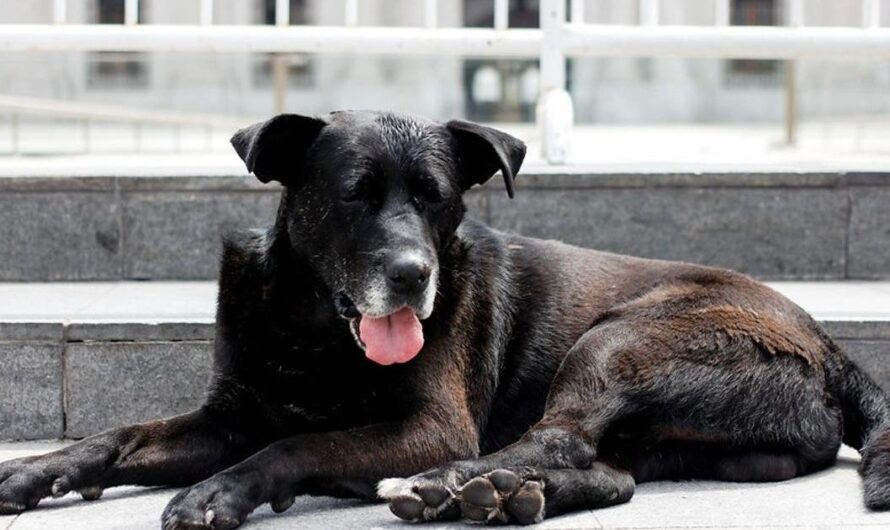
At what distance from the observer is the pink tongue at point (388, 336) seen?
4.05 meters

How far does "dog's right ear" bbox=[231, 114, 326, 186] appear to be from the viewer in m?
4.09

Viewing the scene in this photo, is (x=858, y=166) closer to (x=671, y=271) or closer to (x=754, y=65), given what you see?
(x=671, y=271)

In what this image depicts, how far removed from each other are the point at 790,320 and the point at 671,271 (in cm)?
47

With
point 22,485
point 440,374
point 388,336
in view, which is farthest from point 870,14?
point 22,485

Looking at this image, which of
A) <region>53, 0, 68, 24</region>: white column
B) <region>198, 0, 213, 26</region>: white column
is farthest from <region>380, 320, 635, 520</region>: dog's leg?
<region>53, 0, 68, 24</region>: white column

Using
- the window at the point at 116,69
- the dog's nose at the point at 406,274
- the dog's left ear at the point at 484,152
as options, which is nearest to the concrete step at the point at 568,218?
the dog's left ear at the point at 484,152

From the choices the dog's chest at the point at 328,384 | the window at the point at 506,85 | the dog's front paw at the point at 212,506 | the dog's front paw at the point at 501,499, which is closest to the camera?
the dog's front paw at the point at 212,506

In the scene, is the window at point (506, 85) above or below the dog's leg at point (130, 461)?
above

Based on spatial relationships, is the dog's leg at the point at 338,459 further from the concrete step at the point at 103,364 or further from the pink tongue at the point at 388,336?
the concrete step at the point at 103,364

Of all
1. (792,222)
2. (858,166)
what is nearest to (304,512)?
(792,222)

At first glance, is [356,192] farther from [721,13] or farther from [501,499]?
[721,13]

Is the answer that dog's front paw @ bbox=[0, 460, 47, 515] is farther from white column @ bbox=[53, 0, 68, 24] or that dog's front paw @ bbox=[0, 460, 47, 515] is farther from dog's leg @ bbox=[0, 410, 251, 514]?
white column @ bbox=[53, 0, 68, 24]

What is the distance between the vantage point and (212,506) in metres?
3.62

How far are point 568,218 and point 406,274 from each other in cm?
245
